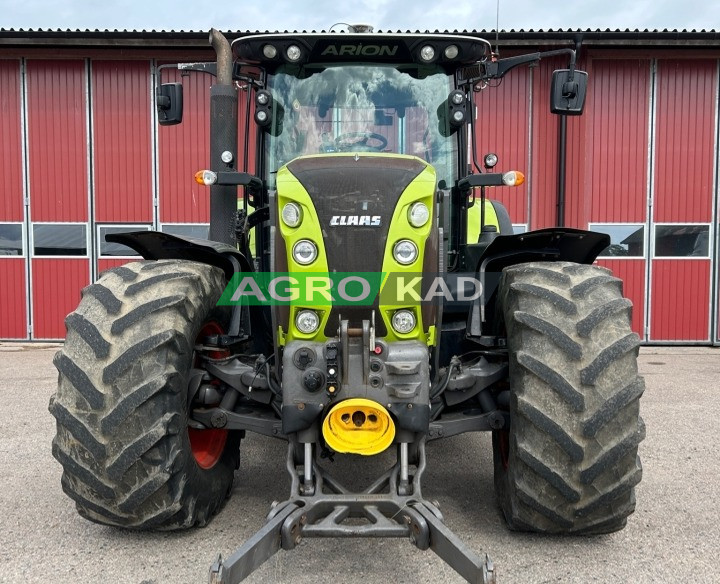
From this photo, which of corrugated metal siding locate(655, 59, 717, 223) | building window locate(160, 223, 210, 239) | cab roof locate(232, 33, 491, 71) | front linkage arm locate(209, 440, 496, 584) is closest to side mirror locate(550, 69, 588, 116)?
cab roof locate(232, 33, 491, 71)

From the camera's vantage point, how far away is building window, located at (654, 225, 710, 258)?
32.8 feet

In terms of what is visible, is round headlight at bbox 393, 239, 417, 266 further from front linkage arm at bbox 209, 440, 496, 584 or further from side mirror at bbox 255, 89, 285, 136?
side mirror at bbox 255, 89, 285, 136

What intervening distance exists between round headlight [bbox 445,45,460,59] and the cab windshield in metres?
0.14

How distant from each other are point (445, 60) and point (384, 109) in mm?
486

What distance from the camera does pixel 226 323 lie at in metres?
3.46

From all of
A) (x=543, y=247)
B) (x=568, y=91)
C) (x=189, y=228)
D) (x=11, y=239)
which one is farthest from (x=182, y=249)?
(x=11, y=239)

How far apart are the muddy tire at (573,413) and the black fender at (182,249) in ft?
5.26

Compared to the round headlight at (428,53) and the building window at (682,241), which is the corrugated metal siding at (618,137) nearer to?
the building window at (682,241)

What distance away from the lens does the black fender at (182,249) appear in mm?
3225

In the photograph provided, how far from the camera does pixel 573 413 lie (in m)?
2.59

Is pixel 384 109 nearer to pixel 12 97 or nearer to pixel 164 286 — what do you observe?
pixel 164 286

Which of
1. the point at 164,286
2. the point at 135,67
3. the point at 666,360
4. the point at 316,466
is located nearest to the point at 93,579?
the point at 316,466

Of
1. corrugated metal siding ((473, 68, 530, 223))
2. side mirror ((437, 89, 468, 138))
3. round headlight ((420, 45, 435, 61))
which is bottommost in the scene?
side mirror ((437, 89, 468, 138))

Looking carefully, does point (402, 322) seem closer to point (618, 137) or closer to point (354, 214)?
point (354, 214)
